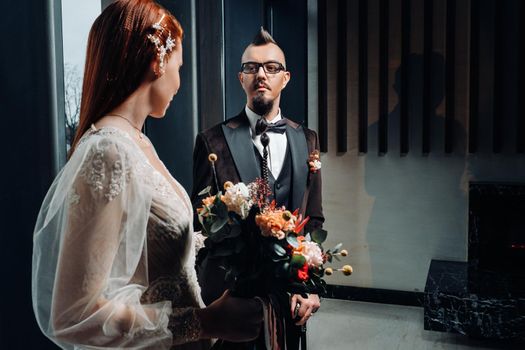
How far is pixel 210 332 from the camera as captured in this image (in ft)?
4.02

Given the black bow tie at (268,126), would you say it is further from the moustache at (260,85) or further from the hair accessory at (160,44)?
the hair accessory at (160,44)

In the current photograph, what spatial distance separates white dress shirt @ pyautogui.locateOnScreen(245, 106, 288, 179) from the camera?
9.23 ft

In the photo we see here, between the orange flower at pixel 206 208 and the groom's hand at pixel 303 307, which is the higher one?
the orange flower at pixel 206 208

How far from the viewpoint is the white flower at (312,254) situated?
1.38 metres

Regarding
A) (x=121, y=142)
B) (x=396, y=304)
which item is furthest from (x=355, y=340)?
(x=121, y=142)

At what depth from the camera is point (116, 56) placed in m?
1.20

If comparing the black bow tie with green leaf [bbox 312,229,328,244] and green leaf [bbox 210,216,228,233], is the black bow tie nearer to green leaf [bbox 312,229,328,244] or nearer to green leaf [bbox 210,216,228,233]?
green leaf [bbox 312,229,328,244]

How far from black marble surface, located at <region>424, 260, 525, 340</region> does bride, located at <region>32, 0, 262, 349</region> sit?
9.20 ft

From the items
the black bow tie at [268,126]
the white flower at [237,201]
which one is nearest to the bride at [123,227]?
the white flower at [237,201]

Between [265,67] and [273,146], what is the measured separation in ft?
1.36

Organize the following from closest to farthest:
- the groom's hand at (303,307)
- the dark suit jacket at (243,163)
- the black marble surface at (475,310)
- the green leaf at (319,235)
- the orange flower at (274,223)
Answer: the orange flower at (274,223), the green leaf at (319,235), the groom's hand at (303,307), the dark suit jacket at (243,163), the black marble surface at (475,310)

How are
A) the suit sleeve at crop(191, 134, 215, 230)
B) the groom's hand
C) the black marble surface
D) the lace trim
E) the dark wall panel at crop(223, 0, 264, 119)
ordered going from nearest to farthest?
the lace trim → the groom's hand → the suit sleeve at crop(191, 134, 215, 230) → the black marble surface → the dark wall panel at crop(223, 0, 264, 119)

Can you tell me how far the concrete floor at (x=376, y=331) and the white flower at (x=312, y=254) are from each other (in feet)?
8.04

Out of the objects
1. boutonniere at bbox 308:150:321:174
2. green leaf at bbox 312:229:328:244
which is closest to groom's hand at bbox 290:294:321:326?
green leaf at bbox 312:229:328:244
